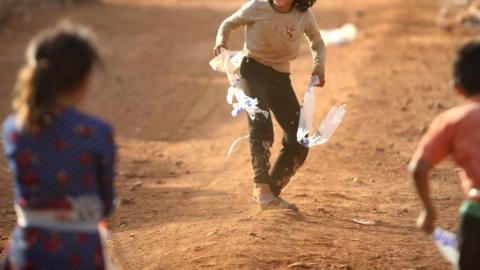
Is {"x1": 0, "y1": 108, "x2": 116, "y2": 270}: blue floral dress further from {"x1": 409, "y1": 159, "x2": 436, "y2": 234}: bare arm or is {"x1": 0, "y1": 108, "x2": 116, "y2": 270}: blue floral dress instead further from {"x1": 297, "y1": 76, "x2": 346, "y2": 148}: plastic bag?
{"x1": 297, "y1": 76, "x2": 346, "y2": 148}: plastic bag

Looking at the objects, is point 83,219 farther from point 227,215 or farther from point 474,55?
point 227,215

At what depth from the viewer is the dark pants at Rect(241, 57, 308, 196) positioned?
5969mm

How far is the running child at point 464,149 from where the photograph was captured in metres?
3.36

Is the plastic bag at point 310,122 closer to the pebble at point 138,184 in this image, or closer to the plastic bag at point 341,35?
the pebble at point 138,184

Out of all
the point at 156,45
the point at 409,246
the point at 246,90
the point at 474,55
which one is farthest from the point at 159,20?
the point at 474,55

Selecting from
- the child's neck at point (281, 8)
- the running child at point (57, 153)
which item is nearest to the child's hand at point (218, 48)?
the child's neck at point (281, 8)

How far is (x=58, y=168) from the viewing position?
3.15m

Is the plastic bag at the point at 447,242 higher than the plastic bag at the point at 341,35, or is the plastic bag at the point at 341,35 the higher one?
the plastic bag at the point at 447,242

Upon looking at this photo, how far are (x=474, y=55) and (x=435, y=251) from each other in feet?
7.18

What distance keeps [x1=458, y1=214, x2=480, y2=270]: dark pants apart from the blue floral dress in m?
1.47

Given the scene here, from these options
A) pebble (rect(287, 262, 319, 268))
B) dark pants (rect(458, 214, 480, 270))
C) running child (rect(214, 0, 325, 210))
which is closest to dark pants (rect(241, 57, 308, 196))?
running child (rect(214, 0, 325, 210))

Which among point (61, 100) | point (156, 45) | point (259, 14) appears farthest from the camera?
point (156, 45)

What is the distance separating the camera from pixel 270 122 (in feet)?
19.7

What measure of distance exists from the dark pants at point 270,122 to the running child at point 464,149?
8.40 ft
